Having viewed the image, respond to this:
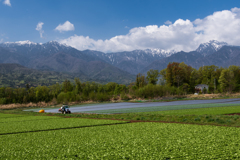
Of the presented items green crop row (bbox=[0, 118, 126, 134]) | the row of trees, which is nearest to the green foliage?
green crop row (bbox=[0, 118, 126, 134])

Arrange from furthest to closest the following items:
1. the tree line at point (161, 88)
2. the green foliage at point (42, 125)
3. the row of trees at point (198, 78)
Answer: the row of trees at point (198, 78) → the tree line at point (161, 88) → the green foliage at point (42, 125)

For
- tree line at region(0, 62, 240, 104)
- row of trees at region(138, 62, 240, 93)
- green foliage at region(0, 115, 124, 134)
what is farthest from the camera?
row of trees at region(138, 62, 240, 93)

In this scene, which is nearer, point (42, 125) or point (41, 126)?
point (41, 126)

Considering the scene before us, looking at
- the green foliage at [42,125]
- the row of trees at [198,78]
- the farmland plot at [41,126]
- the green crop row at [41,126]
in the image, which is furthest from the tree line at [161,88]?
the green crop row at [41,126]

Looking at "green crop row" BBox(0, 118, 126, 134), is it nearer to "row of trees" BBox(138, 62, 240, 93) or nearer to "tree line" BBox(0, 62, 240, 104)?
"tree line" BBox(0, 62, 240, 104)

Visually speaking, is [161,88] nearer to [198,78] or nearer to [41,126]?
[198,78]

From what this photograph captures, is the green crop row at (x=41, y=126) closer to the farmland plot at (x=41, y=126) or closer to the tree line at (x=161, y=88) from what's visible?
the farmland plot at (x=41, y=126)

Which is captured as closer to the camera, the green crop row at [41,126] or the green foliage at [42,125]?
the green crop row at [41,126]

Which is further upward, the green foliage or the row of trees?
the row of trees

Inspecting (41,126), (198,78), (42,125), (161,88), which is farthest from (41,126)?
(198,78)

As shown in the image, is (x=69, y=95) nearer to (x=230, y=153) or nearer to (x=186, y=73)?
(x=186, y=73)

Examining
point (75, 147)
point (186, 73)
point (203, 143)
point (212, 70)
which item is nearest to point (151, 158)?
point (203, 143)

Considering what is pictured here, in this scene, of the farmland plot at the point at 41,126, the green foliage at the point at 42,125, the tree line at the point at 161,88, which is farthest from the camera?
the tree line at the point at 161,88

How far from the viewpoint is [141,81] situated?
111 m
